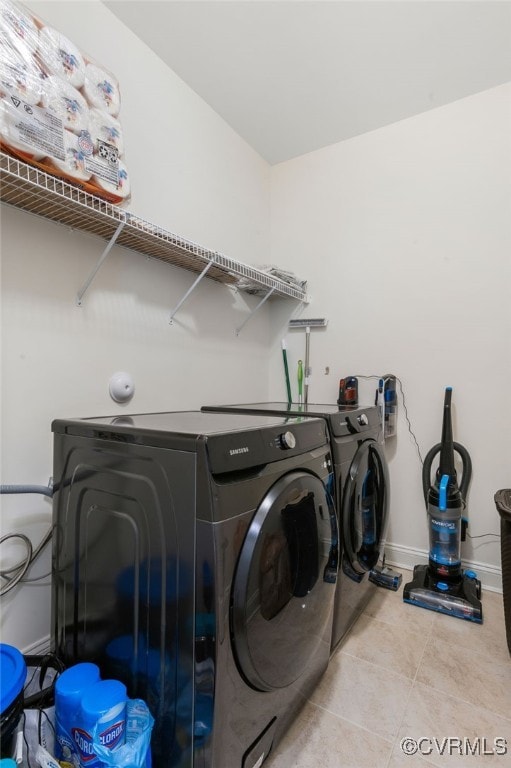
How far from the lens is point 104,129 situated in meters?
1.36

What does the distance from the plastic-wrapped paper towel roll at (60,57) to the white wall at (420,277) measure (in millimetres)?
1760

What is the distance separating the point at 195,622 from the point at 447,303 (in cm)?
217

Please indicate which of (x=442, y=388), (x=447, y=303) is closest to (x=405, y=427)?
(x=442, y=388)

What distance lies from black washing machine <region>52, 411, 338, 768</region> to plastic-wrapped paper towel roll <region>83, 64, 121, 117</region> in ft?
3.94

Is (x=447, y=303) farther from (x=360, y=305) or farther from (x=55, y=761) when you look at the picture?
(x=55, y=761)

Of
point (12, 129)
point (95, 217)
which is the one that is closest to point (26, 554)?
point (95, 217)

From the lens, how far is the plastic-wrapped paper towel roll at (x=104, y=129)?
1.32 metres

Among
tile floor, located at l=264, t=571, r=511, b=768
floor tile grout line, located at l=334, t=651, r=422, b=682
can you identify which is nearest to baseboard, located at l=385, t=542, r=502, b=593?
tile floor, located at l=264, t=571, r=511, b=768

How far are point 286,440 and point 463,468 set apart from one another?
5.03ft

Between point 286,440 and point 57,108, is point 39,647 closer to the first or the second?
point 286,440

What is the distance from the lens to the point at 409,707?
1.33 meters

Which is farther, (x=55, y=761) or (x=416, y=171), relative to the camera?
(x=416, y=171)

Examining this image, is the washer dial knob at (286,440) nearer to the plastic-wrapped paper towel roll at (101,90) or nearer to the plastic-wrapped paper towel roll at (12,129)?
the plastic-wrapped paper towel roll at (12,129)

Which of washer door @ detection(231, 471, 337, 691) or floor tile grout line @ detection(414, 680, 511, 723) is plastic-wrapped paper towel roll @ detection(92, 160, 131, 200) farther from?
floor tile grout line @ detection(414, 680, 511, 723)
